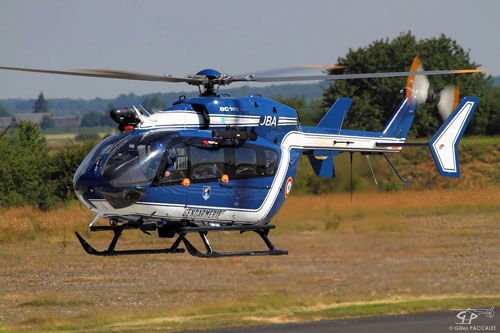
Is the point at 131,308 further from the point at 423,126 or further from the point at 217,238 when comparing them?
the point at 423,126

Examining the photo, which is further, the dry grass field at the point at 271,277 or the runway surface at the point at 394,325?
the dry grass field at the point at 271,277

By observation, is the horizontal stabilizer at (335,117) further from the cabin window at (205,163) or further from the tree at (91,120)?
the tree at (91,120)

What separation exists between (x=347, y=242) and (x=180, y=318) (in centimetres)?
586

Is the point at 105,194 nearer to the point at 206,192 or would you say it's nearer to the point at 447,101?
the point at 206,192

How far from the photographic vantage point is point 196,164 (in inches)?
653

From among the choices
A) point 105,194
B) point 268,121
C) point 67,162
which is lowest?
point 67,162

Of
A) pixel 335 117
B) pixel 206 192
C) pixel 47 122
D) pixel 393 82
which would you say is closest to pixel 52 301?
pixel 206 192

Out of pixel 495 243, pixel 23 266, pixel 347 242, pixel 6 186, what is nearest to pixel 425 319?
pixel 347 242

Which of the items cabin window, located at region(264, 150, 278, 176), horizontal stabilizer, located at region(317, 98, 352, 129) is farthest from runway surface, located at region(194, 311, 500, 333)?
cabin window, located at region(264, 150, 278, 176)

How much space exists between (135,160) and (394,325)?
10610 millimetres

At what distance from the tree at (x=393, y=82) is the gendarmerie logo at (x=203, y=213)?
44430 millimetres

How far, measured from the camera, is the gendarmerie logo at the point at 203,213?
54.9 feet

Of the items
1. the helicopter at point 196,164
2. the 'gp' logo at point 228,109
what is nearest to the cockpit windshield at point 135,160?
the helicopter at point 196,164

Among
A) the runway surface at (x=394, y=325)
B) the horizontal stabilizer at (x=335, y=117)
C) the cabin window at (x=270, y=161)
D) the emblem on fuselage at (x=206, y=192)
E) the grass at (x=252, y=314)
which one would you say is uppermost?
the horizontal stabilizer at (x=335, y=117)
